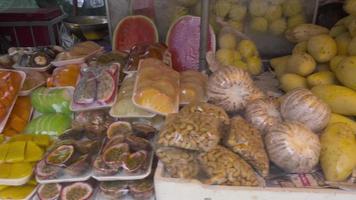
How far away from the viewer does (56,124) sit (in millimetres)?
1230

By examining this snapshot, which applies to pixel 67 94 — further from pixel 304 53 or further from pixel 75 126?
pixel 304 53

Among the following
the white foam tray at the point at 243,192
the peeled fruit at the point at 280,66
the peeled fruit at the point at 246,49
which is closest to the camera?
the white foam tray at the point at 243,192

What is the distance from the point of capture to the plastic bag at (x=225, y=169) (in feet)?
2.71

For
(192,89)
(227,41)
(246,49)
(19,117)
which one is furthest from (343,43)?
(19,117)

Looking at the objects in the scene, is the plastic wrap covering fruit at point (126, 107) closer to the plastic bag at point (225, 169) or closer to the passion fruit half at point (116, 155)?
the passion fruit half at point (116, 155)

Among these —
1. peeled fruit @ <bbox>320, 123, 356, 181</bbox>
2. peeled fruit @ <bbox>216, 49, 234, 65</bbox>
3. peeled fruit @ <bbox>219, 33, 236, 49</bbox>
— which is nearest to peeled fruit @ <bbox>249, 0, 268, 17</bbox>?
peeled fruit @ <bbox>219, 33, 236, 49</bbox>

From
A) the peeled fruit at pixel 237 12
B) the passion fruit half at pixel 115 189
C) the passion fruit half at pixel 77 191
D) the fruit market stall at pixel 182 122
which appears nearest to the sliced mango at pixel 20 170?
the fruit market stall at pixel 182 122

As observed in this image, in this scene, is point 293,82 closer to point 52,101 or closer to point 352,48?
point 352,48

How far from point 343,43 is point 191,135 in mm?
899

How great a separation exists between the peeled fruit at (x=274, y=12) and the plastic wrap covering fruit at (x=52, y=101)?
1.21 metres

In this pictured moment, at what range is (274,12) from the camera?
180 centimetres

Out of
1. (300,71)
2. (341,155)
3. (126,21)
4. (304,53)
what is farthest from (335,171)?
(126,21)

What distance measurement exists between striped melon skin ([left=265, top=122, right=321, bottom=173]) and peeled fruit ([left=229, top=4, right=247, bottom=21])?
105cm

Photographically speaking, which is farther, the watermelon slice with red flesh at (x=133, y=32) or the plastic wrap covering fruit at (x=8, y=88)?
the watermelon slice with red flesh at (x=133, y=32)
